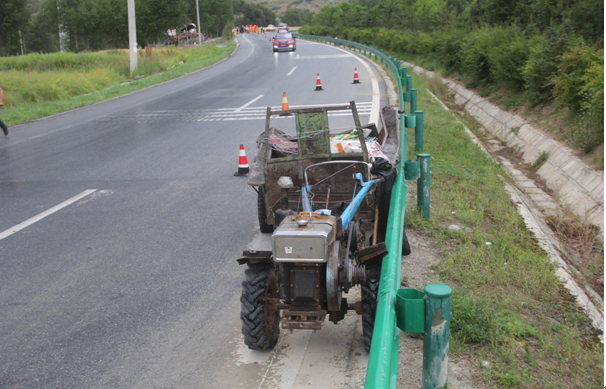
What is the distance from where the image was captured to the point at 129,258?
20.1ft

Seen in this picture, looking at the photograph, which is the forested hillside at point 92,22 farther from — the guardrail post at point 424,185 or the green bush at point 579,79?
the guardrail post at point 424,185

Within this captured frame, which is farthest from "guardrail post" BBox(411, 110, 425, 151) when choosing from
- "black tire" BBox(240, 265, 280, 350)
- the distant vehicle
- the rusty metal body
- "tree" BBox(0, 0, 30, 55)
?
"tree" BBox(0, 0, 30, 55)

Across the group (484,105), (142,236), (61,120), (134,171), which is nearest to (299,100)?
(484,105)

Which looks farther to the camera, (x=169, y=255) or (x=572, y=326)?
(x=169, y=255)

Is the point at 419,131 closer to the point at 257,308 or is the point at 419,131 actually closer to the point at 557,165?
the point at 557,165

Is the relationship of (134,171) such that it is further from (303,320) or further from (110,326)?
A: (303,320)

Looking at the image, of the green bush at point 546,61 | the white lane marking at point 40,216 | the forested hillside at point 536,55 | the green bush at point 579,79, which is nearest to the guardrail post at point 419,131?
the forested hillside at point 536,55

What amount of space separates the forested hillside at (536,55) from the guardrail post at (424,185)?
5.15 meters

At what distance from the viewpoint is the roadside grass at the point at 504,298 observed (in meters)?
3.85

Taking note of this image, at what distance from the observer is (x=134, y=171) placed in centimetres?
990

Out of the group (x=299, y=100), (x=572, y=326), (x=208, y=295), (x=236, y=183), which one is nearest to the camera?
(x=572, y=326)

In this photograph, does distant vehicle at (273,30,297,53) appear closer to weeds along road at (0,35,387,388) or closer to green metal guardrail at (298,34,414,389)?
weeds along road at (0,35,387,388)

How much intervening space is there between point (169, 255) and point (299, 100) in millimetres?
12046

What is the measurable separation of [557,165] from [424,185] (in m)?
5.49
